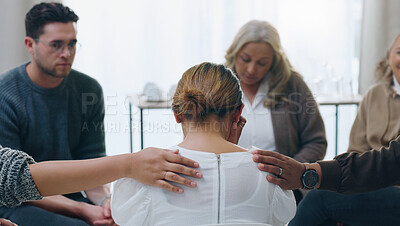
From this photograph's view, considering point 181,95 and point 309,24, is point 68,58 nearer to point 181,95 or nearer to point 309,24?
point 181,95

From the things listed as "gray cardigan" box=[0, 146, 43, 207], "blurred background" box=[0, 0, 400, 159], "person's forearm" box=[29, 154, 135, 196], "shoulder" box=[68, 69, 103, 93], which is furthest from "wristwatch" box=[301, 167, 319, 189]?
"blurred background" box=[0, 0, 400, 159]

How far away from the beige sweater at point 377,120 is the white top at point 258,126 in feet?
1.32

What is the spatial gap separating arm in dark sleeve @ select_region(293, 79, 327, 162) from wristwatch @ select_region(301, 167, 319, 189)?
824 mm

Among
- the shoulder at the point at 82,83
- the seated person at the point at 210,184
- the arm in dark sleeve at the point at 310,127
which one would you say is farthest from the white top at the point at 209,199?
the arm in dark sleeve at the point at 310,127

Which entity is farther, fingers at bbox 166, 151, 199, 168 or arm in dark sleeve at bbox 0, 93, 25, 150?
arm in dark sleeve at bbox 0, 93, 25, 150

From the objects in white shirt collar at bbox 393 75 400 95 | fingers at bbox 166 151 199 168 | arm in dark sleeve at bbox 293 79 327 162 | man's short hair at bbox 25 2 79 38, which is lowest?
arm in dark sleeve at bbox 293 79 327 162

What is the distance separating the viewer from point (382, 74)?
2.26m

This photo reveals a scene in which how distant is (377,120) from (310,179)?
0.99 meters

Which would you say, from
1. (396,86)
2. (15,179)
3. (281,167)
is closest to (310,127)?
(396,86)

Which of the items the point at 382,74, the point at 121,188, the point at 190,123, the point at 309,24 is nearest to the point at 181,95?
the point at 190,123

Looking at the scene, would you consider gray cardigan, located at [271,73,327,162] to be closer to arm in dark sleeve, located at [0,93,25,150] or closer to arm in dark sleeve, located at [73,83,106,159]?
arm in dark sleeve, located at [73,83,106,159]

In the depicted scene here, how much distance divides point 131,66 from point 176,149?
242 cm

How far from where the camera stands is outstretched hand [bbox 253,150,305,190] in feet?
3.78

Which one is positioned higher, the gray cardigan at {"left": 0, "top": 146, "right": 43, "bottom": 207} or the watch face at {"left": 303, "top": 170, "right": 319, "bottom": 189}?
the gray cardigan at {"left": 0, "top": 146, "right": 43, "bottom": 207}
